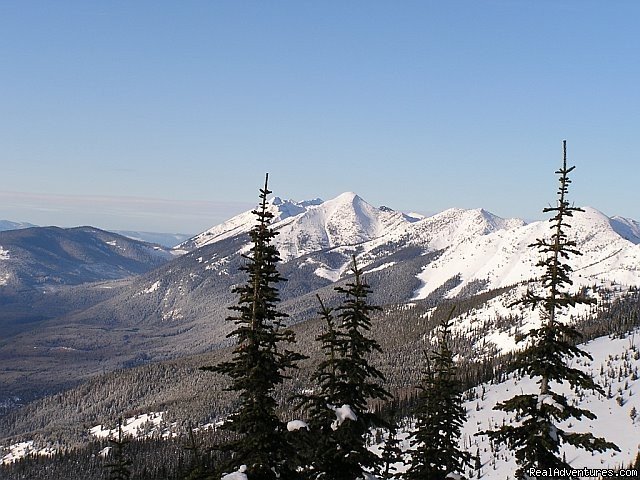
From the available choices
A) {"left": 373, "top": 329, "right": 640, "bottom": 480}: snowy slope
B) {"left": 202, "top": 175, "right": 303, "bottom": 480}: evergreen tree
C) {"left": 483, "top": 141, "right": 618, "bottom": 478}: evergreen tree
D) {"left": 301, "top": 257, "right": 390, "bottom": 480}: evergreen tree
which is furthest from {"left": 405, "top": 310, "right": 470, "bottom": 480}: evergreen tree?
{"left": 202, "top": 175, "right": 303, "bottom": 480}: evergreen tree

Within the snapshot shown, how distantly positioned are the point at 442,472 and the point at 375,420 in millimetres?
11999

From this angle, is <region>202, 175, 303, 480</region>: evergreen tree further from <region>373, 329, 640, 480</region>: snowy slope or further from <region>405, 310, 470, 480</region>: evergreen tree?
<region>373, 329, 640, 480</region>: snowy slope

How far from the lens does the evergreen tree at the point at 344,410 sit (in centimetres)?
2056

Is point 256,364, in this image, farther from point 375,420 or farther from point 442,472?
point 442,472

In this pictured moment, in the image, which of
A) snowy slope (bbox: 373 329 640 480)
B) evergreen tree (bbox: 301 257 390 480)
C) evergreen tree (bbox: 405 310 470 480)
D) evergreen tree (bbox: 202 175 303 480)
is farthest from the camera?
snowy slope (bbox: 373 329 640 480)

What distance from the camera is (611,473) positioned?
47281 mm

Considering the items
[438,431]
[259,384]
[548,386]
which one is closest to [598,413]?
[438,431]

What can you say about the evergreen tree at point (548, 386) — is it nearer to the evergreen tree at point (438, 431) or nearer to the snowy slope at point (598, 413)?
the evergreen tree at point (438, 431)

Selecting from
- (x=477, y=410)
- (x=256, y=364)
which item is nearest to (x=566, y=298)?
(x=256, y=364)

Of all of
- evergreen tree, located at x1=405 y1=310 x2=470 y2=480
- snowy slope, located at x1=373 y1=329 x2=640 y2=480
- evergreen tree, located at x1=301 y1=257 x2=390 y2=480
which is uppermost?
evergreen tree, located at x1=301 y1=257 x2=390 y2=480

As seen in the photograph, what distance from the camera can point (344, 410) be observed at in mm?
20562

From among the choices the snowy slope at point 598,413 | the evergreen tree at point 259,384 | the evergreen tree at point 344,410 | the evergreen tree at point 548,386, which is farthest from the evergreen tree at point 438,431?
the evergreen tree at point 259,384

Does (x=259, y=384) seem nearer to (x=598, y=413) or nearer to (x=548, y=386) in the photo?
(x=548, y=386)

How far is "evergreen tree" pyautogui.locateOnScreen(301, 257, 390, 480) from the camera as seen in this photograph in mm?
20562
